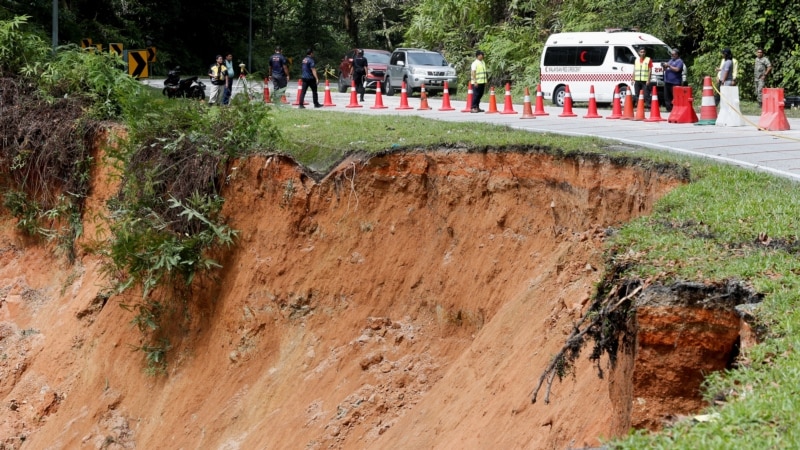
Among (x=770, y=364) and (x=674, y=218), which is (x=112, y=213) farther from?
(x=770, y=364)

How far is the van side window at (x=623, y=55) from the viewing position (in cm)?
2836

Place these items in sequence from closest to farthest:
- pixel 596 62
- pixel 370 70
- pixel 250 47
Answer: pixel 596 62
pixel 370 70
pixel 250 47

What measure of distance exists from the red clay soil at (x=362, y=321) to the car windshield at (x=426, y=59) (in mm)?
21183

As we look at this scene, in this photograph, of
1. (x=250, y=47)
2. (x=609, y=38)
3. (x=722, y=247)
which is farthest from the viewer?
(x=250, y=47)

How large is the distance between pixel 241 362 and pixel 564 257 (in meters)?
4.58

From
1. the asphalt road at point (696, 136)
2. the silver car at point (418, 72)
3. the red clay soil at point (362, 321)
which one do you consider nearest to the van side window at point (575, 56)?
the asphalt road at point (696, 136)

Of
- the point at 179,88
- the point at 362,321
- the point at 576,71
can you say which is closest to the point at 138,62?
the point at 179,88

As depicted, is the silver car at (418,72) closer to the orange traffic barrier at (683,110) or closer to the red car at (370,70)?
the red car at (370,70)

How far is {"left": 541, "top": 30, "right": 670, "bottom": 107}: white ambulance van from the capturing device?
92.9 feet

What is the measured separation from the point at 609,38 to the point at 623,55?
2.18 feet

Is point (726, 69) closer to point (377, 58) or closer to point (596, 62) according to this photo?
point (596, 62)

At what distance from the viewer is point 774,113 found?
1841 centimetres

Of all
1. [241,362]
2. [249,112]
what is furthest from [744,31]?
[241,362]

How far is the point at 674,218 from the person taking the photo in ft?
28.8
